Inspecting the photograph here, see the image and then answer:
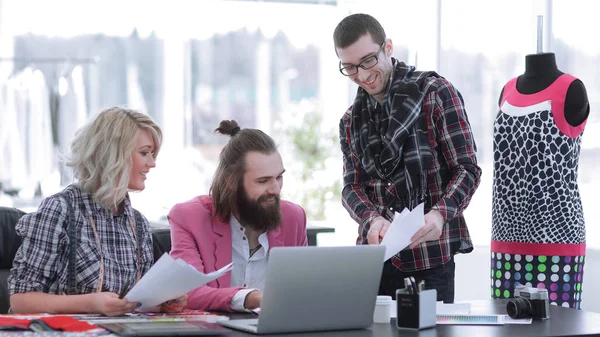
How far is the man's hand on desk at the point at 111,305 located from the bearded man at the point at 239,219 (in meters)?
0.44

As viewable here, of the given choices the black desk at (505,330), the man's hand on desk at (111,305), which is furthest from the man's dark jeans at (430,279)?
the man's hand on desk at (111,305)

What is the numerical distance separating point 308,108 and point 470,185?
3311mm

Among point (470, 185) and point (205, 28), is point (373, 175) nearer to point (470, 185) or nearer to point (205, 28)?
point (470, 185)

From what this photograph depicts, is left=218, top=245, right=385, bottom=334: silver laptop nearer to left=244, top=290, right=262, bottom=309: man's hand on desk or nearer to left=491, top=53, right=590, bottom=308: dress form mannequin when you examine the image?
left=244, top=290, right=262, bottom=309: man's hand on desk

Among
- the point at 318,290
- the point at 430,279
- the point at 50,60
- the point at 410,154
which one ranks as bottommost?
the point at 430,279

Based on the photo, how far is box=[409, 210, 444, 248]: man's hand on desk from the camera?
245cm

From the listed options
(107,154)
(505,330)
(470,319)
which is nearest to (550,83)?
(470,319)

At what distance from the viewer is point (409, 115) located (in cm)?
264

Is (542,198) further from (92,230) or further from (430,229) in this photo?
(92,230)

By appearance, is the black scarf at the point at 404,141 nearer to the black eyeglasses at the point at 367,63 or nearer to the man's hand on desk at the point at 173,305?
the black eyeglasses at the point at 367,63

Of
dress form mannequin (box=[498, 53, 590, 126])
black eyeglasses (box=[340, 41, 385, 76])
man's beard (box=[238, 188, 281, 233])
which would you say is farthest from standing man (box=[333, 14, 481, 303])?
dress form mannequin (box=[498, 53, 590, 126])

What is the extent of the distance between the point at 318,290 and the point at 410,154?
923 mm

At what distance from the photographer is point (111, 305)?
1.98 meters

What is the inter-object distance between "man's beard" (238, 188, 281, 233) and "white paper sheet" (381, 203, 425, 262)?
0.43 metres
